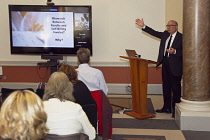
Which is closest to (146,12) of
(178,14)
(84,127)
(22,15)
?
(178,14)

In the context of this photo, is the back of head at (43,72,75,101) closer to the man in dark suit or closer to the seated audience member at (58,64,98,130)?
the seated audience member at (58,64,98,130)

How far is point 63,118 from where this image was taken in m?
2.75

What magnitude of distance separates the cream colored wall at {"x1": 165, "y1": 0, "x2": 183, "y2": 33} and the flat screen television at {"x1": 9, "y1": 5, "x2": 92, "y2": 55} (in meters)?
1.71

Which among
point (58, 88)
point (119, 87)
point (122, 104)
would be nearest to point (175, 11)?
point (119, 87)

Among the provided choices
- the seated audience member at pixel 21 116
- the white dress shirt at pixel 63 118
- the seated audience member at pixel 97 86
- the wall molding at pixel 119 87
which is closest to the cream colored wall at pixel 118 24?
the wall molding at pixel 119 87

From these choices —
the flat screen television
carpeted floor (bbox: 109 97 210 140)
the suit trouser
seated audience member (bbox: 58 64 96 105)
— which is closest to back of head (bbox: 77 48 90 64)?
seated audience member (bbox: 58 64 96 105)

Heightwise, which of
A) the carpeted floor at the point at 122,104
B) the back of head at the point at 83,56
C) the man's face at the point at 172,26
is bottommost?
the carpeted floor at the point at 122,104

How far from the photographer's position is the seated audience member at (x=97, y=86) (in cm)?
436

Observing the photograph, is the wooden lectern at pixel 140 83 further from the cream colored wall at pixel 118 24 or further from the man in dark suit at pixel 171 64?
the cream colored wall at pixel 118 24

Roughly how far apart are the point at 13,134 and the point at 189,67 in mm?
3569

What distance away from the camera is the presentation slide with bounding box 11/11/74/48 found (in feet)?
23.8

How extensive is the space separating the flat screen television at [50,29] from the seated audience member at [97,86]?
2.90 meters

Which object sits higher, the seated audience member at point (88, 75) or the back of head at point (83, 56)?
the back of head at point (83, 56)

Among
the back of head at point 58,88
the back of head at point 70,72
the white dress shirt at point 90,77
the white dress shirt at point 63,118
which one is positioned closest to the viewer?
the white dress shirt at point 63,118
